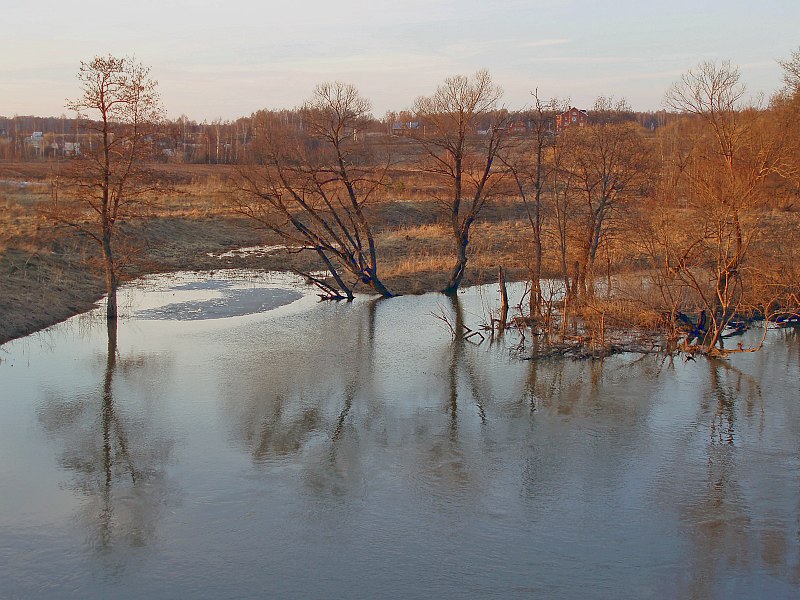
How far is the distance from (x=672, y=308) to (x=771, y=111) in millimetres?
19036

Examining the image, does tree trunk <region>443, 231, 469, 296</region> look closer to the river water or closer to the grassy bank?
the grassy bank

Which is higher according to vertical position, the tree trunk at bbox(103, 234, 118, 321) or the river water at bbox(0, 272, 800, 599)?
the tree trunk at bbox(103, 234, 118, 321)

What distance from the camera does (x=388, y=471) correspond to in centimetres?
1098

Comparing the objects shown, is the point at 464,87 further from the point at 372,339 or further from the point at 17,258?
the point at 17,258

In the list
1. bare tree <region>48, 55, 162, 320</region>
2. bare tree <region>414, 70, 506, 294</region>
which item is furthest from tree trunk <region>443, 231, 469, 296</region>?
bare tree <region>48, 55, 162, 320</region>

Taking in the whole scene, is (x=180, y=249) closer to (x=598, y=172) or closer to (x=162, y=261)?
(x=162, y=261)

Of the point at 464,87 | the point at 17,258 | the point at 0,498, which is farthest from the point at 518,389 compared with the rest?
the point at 17,258

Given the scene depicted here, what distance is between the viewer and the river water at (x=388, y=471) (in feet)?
27.6

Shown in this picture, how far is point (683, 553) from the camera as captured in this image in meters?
8.83

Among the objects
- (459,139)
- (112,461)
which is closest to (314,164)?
(459,139)

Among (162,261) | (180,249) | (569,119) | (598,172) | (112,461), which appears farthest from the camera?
(180,249)

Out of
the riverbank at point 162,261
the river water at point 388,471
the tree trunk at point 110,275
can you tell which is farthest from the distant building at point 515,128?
the tree trunk at point 110,275

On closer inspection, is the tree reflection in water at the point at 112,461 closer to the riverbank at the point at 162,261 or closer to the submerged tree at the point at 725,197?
the riverbank at the point at 162,261

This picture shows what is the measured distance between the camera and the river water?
27.6ft
